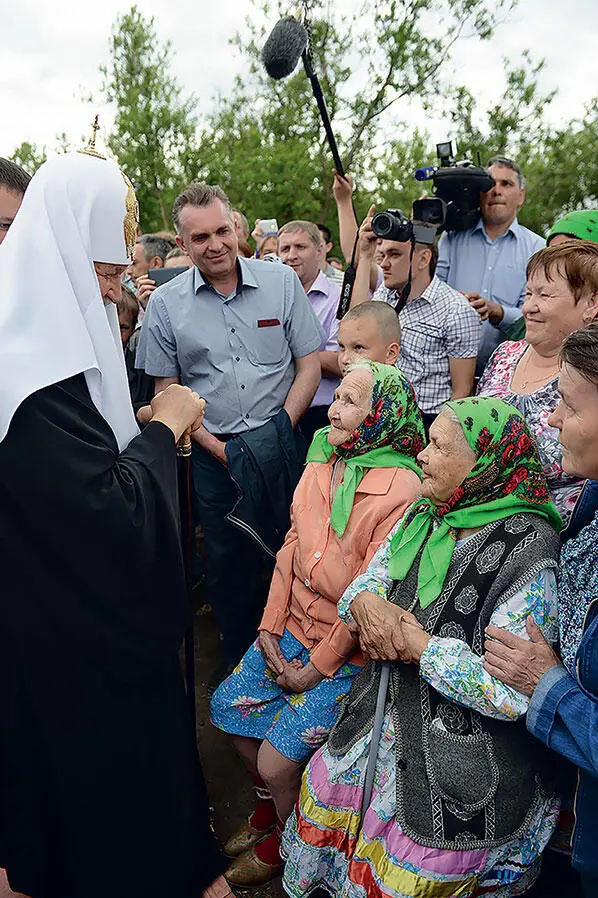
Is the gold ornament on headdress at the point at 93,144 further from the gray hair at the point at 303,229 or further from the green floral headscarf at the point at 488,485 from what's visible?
the gray hair at the point at 303,229

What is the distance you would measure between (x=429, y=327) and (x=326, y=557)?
152cm

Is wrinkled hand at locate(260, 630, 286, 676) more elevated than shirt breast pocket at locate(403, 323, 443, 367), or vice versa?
shirt breast pocket at locate(403, 323, 443, 367)

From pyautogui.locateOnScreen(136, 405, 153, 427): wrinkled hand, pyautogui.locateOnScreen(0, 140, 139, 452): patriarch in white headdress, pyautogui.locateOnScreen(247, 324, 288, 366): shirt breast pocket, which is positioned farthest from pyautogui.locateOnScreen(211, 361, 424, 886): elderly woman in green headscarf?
pyautogui.locateOnScreen(247, 324, 288, 366): shirt breast pocket

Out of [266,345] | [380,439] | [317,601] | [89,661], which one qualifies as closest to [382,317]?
[266,345]

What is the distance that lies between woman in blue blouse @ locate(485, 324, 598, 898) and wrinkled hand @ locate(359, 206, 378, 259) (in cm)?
223

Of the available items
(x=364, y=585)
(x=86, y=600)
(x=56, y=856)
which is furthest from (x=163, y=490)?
(x=56, y=856)

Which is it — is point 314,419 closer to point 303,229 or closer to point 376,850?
point 303,229

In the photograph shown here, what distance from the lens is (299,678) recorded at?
7.66ft

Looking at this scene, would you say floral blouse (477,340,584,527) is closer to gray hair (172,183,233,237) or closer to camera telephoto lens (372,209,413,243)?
camera telephoto lens (372,209,413,243)

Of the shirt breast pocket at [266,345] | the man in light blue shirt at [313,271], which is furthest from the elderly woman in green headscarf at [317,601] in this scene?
the man in light blue shirt at [313,271]

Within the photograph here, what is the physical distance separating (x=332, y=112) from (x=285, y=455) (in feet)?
44.2

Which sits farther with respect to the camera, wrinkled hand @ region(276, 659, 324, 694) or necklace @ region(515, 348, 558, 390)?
necklace @ region(515, 348, 558, 390)

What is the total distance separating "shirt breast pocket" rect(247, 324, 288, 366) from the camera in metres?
3.47

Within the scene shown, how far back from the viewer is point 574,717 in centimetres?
162
